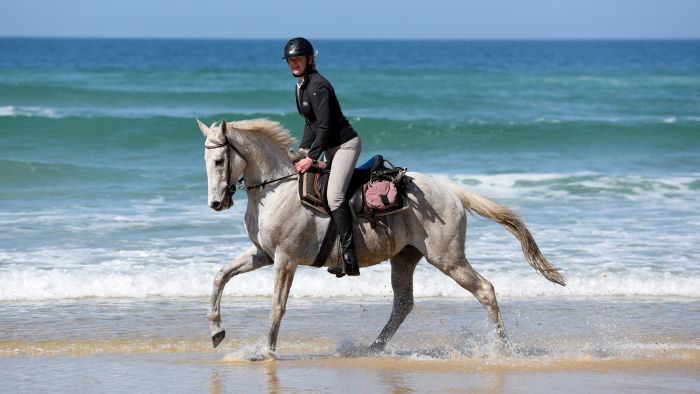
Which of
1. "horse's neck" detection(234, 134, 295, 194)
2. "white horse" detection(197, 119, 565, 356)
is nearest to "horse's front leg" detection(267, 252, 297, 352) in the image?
"white horse" detection(197, 119, 565, 356)

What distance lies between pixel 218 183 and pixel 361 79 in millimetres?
45719

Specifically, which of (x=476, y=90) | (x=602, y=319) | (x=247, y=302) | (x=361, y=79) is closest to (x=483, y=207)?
(x=602, y=319)

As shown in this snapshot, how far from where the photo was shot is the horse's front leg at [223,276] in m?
7.55

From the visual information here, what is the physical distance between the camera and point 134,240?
12.9m

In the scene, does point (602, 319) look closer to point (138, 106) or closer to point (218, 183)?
point (218, 183)

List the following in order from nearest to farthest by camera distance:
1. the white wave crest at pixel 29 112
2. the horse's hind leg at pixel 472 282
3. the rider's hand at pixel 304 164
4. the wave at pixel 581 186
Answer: the rider's hand at pixel 304 164 < the horse's hind leg at pixel 472 282 < the wave at pixel 581 186 < the white wave crest at pixel 29 112

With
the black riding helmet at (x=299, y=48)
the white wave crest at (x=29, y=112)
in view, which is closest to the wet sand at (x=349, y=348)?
the black riding helmet at (x=299, y=48)

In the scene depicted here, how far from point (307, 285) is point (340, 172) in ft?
10.6

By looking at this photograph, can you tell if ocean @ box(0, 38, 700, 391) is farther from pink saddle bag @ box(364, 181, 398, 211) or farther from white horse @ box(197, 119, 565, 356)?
pink saddle bag @ box(364, 181, 398, 211)

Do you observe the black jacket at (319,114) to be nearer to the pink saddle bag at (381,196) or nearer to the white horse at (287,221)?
the white horse at (287,221)

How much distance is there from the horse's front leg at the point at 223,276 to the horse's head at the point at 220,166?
0.52 m

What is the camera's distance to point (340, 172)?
750 cm

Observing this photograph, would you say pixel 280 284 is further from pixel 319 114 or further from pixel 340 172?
pixel 319 114

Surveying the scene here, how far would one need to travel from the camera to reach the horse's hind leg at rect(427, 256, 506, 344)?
780 centimetres
